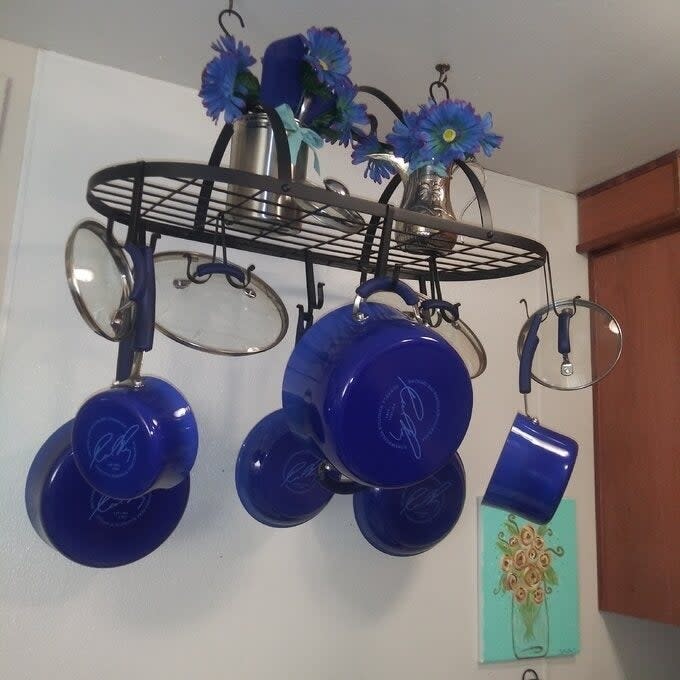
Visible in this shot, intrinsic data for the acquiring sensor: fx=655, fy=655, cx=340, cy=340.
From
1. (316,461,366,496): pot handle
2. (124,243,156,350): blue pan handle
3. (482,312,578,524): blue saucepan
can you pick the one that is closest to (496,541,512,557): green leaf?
(482,312,578,524): blue saucepan

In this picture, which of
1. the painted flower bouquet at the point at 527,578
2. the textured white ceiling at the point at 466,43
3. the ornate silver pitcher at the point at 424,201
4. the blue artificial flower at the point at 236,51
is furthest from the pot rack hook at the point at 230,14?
the painted flower bouquet at the point at 527,578

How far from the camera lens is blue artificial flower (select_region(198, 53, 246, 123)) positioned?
74 centimetres

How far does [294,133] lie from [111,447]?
404mm

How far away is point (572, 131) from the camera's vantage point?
1.25m

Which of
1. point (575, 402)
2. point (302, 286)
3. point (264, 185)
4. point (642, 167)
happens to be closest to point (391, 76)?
point (302, 286)

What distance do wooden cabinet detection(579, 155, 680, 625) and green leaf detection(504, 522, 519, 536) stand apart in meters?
0.24

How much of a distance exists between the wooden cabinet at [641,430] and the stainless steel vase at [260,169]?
94 centimetres

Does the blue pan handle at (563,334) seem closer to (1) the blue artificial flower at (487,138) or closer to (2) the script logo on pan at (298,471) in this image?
(1) the blue artificial flower at (487,138)

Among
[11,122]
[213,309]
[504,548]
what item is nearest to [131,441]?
[213,309]

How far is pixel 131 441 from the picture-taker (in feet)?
2.33

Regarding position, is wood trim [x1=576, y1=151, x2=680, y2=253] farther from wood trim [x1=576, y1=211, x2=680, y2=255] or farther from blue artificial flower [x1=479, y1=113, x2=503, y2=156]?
blue artificial flower [x1=479, y1=113, x2=503, y2=156]

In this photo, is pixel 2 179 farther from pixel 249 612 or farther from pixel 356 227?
pixel 249 612

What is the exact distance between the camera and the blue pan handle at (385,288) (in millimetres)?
726

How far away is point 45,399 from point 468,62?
831 mm
